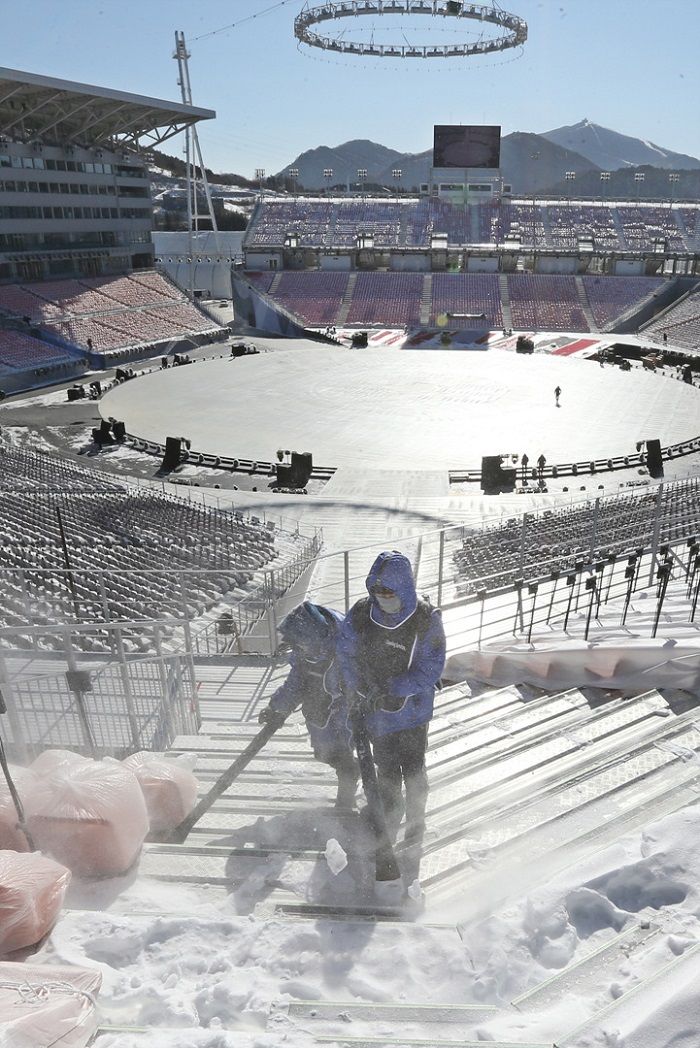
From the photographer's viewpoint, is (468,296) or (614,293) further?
(468,296)

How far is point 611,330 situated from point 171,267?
39218 millimetres

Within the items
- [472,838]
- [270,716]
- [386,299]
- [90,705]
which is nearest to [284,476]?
[90,705]

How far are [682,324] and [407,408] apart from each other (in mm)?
24301

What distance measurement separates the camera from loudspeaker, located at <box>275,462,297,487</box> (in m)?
21.1

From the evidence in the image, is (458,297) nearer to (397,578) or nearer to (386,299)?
(386,299)

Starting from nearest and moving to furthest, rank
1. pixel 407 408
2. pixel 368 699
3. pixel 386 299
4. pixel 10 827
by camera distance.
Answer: pixel 10 827, pixel 368 699, pixel 407 408, pixel 386 299

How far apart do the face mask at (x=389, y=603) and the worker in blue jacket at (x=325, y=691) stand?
1.21 ft

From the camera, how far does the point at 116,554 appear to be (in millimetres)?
13555

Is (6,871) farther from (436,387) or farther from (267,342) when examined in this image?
(267,342)

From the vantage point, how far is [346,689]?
13.4 feet

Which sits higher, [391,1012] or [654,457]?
[391,1012]

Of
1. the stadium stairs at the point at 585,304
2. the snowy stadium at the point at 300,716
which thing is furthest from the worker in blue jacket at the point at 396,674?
the stadium stairs at the point at 585,304

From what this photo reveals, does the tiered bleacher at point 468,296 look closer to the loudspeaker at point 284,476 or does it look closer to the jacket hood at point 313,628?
the loudspeaker at point 284,476

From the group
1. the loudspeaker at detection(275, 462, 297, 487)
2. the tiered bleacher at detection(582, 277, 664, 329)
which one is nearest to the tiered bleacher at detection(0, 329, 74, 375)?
the loudspeaker at detection(275, 462, 297, 487)
